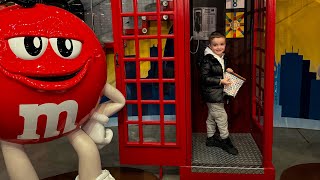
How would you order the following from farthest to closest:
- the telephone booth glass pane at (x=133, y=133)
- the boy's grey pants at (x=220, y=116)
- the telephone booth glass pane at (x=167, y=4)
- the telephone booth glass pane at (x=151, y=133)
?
the telephone booth glass pane at (x=133, y=133) < the boy's grey pants at (x=220, y=116) < the telephone booth glass pane at (x=151, y=133) < the telephone booth glass pane at (x=167, y=4)

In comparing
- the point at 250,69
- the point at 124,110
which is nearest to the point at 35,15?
the point at 124,110

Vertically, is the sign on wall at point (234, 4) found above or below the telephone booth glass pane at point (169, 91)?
above

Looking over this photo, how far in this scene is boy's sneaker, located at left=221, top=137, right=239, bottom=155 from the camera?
4086 millimetres

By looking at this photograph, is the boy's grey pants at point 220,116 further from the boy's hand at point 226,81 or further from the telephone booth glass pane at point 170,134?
the telephone booth glass pane at point 170,134

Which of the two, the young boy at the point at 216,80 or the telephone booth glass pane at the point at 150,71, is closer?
the young boy at the point at 216,80

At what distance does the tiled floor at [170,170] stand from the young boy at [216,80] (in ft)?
2.35

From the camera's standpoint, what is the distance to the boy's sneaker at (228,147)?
409 centimetres

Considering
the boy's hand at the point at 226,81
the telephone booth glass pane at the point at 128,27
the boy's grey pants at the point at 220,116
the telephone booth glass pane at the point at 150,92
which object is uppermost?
the telephone booth glass pane at the point at 128,27

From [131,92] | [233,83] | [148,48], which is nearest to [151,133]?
[131,92]

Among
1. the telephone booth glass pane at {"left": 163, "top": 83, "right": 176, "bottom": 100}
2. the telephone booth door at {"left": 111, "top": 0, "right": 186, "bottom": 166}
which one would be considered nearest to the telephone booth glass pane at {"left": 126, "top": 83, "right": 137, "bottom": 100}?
the telephone booth door at {"left": 111, "top": 0, "right": 186, "bottom": 166}

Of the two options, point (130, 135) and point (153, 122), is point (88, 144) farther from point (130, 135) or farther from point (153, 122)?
point (130, 135)

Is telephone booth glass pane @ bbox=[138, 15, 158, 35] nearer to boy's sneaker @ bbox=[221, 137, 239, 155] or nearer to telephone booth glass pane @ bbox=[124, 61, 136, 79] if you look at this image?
telephone booth glass pane @ bbox=[124, 61, 136, 79]

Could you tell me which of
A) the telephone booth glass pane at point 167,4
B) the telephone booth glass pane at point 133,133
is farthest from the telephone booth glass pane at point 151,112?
the telephone booth glass pane at point 167,4

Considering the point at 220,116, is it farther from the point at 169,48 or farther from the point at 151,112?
the point at 151,112
